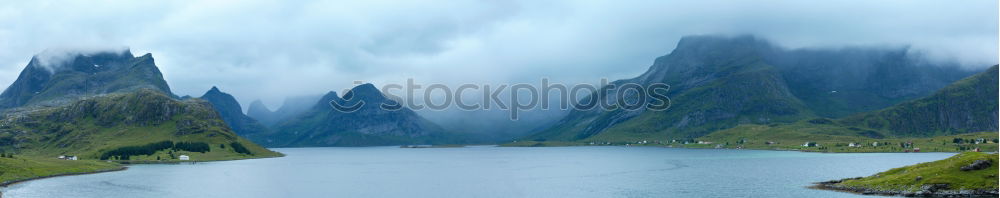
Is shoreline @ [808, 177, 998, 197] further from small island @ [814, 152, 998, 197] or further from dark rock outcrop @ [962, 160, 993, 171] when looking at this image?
dark rock outcrop @ [962, 160, 993, 171]

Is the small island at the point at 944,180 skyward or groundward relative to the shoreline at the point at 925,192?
skyward

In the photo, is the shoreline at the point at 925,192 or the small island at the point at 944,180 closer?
the shoreline at the point at 925,192

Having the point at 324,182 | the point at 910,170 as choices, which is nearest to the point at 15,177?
the point at 324,182

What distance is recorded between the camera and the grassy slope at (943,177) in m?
119

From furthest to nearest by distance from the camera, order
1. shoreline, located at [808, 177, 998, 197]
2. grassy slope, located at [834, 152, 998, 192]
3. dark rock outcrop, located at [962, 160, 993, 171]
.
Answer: dark rock outcrop, located at [962, 160, 993, 171]
grassy slope, located at [834, 152, 998, 192]
shoreline, located at [808, 177, 998, 197]

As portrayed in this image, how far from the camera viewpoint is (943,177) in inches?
4865

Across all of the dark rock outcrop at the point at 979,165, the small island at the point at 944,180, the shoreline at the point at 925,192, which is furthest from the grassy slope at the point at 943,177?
the shoreline at the point at 925,192

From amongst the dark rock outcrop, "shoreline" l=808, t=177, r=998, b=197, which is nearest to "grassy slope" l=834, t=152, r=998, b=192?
the dark rock outcrop

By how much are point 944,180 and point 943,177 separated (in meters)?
1.72

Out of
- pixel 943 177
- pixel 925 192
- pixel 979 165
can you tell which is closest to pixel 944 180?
pixel 943 177

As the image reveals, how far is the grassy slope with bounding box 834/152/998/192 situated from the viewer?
118750 millimetres

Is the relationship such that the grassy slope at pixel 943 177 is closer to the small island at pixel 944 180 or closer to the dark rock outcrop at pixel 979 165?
the small island at pixel 944 180

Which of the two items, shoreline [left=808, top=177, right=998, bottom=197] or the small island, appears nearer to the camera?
shoreline [left=808, top=177, right=998, bottom=197]

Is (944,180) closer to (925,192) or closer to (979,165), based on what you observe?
(925,192)
